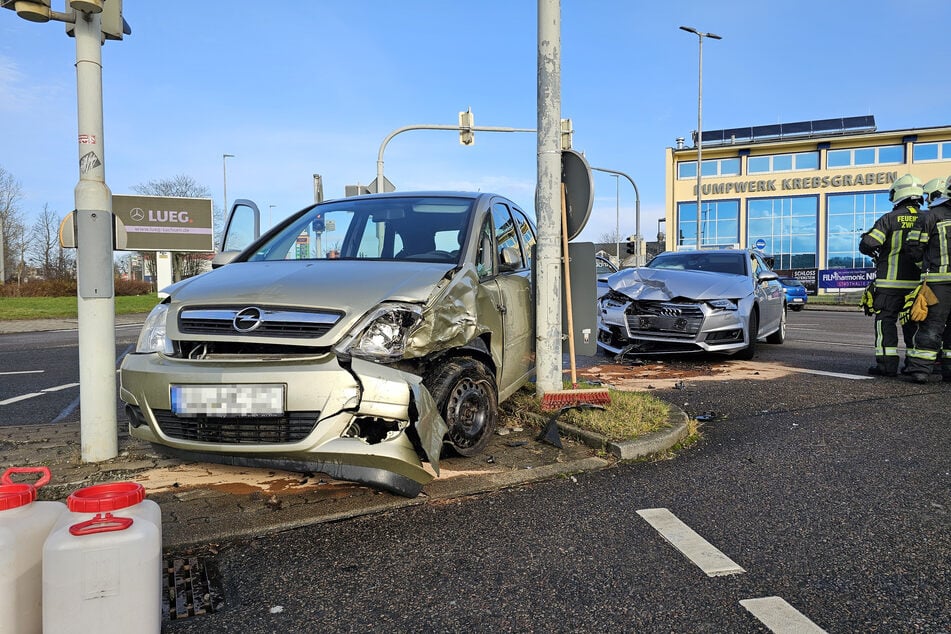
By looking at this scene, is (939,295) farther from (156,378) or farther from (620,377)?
(156,378)

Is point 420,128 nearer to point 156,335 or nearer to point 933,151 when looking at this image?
point 156,335

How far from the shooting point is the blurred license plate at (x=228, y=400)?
9.72 feet

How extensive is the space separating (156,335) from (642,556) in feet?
8.41

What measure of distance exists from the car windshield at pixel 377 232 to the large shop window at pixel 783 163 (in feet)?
152

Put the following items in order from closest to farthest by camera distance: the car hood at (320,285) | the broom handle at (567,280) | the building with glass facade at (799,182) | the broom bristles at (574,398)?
the car hood at (320,285) < the broom bristles at (574,398) < the broom handle at (567,280) < the building with glass facade at (799,182)

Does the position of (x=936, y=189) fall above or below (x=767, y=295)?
above

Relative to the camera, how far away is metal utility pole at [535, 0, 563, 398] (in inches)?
203

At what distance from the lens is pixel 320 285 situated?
338 cm

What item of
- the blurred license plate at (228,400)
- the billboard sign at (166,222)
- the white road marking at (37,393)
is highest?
the billboard sign at (166,222)

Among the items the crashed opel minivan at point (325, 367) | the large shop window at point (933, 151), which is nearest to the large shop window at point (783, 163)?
the large shop window at point (933, 151)

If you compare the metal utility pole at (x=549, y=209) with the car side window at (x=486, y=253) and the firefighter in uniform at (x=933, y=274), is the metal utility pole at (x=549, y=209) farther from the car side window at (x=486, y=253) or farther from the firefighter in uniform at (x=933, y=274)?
the firefighter in uniform at (x=933, y=274)

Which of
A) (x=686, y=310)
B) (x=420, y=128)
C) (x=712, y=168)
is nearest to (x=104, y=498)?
(x=686, y=310)

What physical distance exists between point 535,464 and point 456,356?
82 cm

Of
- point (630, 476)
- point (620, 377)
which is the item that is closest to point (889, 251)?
point (620, 377)
